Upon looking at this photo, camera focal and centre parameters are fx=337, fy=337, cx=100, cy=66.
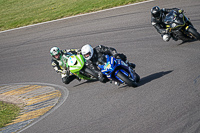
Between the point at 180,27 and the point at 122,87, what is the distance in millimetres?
3152

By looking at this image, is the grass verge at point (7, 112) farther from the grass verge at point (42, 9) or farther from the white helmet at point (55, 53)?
the grass verge at point (42, 9)

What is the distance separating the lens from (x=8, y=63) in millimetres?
15117

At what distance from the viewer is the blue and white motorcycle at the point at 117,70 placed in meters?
8.34

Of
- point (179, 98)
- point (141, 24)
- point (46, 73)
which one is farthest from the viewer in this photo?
point (141, 24)

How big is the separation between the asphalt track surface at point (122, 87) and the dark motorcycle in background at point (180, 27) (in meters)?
0.31

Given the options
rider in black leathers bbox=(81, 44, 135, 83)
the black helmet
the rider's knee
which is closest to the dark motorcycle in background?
the rider's knee

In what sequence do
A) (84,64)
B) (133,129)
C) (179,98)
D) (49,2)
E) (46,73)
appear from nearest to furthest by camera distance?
(133,129)
(179,98)
(84,64)
(46,73)
(49,2)

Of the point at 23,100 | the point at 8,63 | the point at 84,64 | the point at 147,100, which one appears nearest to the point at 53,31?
the point at 8,63

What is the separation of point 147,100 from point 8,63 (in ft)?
30.2

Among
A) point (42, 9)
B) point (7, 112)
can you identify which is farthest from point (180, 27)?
point (42, 9)

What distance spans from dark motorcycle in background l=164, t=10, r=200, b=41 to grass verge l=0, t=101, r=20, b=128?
553 centimetres

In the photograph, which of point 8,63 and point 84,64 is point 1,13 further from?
point 84,64

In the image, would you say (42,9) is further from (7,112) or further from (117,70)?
(117,70)

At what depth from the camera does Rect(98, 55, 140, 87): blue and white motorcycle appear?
27.4 feet
